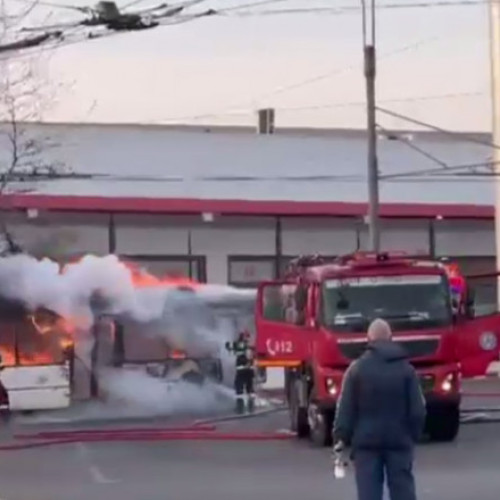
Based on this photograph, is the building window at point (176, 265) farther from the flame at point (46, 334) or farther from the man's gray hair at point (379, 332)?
the man's gray hair at point (379, 332)

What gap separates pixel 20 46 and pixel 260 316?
12.1 metres

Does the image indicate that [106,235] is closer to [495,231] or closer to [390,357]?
[495,231]

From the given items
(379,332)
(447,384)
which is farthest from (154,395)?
(379,332)

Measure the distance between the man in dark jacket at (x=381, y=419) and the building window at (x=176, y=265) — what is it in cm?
3148

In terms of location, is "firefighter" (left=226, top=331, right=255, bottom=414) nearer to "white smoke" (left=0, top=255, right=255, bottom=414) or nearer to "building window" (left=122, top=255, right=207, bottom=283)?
"white smoke" (left=0, top=255, right=255, bottom=414)

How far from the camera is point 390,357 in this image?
13008mm

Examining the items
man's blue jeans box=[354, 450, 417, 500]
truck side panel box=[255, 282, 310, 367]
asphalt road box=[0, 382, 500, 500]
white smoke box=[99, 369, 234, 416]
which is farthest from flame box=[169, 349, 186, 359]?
man's blue jeans box=[354, 450, 417, 500]

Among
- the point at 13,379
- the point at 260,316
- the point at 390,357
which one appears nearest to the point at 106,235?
the point at 13,379

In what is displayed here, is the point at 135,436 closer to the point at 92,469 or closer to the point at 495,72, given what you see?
the point at 92,469

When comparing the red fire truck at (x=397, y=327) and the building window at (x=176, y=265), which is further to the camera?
the building window at (x=176, y=265)

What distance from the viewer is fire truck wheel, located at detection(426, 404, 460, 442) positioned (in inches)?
1001

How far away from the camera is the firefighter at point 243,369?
35156 millimetres

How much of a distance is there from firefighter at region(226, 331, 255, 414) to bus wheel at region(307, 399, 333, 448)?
27.5ft

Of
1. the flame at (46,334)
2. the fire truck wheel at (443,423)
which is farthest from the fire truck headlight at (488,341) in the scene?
the flame at (46,334)
